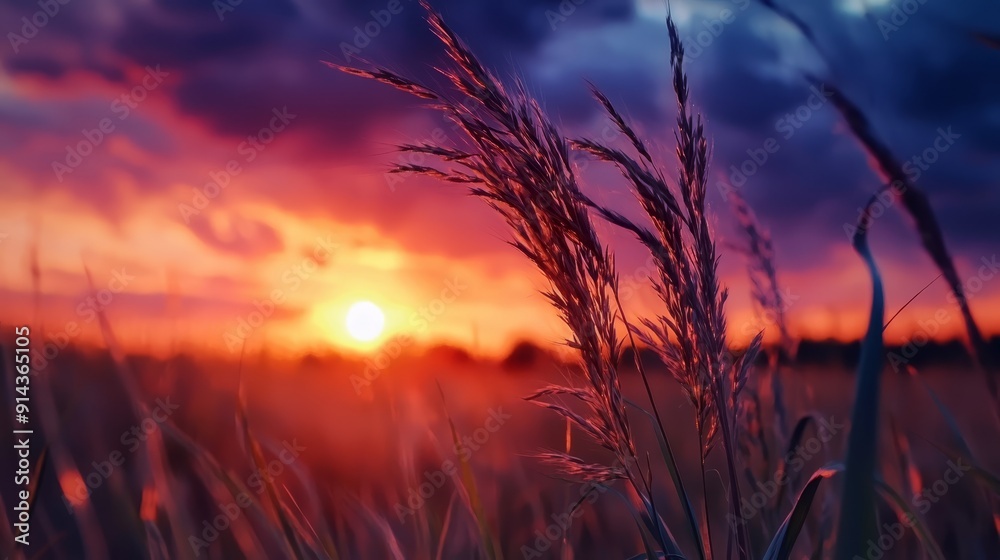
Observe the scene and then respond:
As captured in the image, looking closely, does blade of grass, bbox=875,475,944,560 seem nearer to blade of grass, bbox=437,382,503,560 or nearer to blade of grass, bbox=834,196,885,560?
blade of grass, bbox=834,196,885,560

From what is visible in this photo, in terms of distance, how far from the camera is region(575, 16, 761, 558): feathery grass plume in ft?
3.73

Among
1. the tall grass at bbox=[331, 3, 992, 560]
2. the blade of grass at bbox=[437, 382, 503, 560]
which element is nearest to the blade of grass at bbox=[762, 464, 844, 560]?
the tall grass at bbox=[331, 3, 992, 560]

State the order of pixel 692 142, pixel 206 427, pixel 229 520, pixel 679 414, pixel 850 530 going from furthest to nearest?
pixel 679 414
pixel 206 427
pixel 229 520
pixel 692 142
pixel 850 530

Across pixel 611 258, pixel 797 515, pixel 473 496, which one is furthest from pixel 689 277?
pixel 473 496

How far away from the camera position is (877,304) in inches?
37.0

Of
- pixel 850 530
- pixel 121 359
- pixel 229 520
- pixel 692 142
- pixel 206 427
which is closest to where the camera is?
pixel 850 530

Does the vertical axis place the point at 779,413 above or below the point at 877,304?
below

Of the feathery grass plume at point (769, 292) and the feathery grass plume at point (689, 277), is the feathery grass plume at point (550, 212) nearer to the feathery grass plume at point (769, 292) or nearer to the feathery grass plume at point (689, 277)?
the feathery grass plume at point (689, 277)

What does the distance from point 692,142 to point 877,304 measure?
457mm

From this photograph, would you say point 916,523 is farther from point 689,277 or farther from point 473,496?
point 473,496

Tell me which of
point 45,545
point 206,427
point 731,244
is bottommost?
point 45,545

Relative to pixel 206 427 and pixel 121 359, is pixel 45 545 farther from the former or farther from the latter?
pixel 121 359

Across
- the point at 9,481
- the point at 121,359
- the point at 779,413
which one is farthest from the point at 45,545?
the point at 779,413

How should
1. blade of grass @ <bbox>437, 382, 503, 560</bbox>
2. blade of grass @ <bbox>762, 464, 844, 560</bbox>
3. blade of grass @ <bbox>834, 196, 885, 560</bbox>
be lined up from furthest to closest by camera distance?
blade of grass @ <bbox>437, 382, 503, 560</bbox> < blade of grass @ <bbox>762, 464, 844, 560</bbox> < blade of grass @ <bbox>834, 196, 885, 560</bbox>
